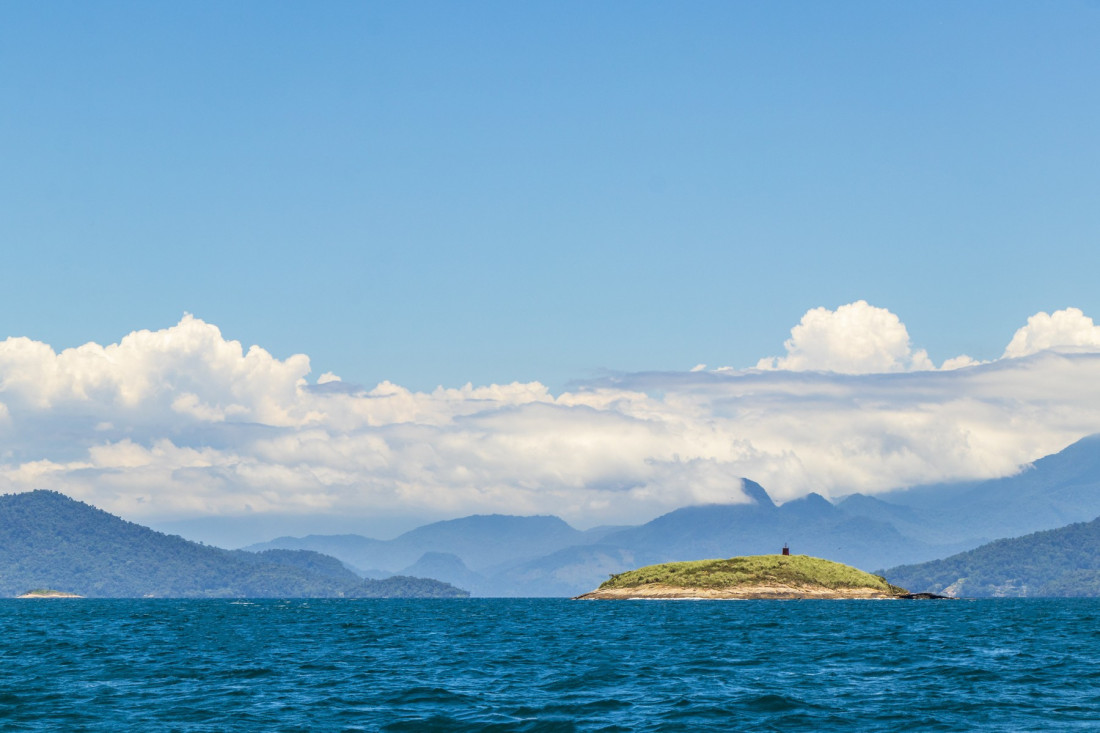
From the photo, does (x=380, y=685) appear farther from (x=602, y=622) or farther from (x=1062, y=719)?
(x=602, y=622)

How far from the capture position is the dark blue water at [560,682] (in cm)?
5403

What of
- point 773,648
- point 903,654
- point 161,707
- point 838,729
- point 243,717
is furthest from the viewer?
point 773,648

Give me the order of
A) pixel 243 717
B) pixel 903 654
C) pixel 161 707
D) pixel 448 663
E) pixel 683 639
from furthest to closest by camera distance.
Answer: pixel 683 639, pixel 903 654, pixel 448 663, pixel 161 707, pixel 243 717

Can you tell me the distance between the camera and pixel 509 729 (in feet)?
168

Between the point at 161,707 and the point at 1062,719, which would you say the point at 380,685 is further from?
the point at 1062,719

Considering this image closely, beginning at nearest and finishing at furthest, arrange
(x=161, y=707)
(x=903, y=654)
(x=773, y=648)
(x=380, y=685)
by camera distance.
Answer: (x=161, y=707) < (x=380, y=685) < (x=903, y=654) < (x=773, y=648)

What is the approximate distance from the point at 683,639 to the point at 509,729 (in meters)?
64.1

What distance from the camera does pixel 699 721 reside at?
5388 cm

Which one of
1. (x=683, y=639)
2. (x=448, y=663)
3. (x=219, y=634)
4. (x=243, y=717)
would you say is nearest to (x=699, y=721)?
(x=243, y=717)

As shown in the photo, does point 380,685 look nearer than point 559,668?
Yes

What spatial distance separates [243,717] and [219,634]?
78888 millimetres

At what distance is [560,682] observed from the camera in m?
69.2

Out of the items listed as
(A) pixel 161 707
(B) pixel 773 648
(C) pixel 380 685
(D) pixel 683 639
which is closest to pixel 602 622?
(D) pixel 683 639

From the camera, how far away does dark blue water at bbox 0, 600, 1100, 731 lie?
5403 centimetres
